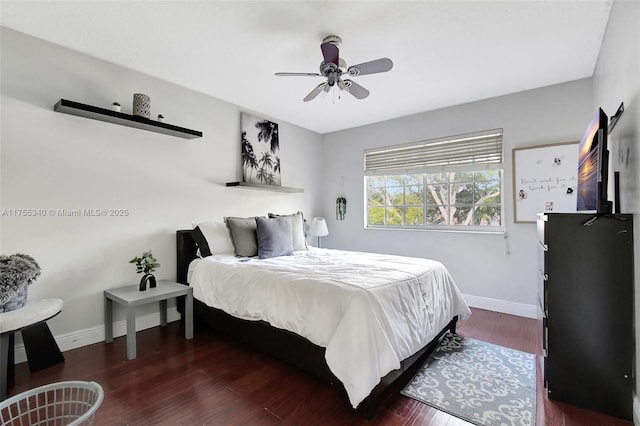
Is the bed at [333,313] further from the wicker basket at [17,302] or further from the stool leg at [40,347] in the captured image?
the wicker basket at [17,302]

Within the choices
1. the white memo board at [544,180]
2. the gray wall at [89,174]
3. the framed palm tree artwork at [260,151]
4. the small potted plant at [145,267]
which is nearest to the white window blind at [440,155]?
the white memo board at [544,180]

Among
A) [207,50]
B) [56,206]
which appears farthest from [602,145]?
[56,206]

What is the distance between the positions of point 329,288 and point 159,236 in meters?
2.12

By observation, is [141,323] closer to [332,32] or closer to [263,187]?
[263,187]

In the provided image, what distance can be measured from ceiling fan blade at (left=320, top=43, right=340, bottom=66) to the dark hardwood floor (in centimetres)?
235

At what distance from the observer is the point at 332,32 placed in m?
2.28

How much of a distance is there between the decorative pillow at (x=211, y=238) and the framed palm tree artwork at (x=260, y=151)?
0.89m

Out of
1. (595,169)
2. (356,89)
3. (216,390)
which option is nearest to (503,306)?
(595,169)

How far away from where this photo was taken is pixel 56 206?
248cm

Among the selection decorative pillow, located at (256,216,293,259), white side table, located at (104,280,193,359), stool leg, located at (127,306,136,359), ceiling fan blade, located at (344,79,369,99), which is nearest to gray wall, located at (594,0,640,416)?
ceiling fan blade, located at (344,79,369,99)

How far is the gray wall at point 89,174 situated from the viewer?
2324 millimetres

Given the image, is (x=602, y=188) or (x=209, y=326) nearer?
(x=602, y=188)

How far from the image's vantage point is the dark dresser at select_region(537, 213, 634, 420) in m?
1.65

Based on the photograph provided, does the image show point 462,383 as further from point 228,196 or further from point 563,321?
point 228,196
